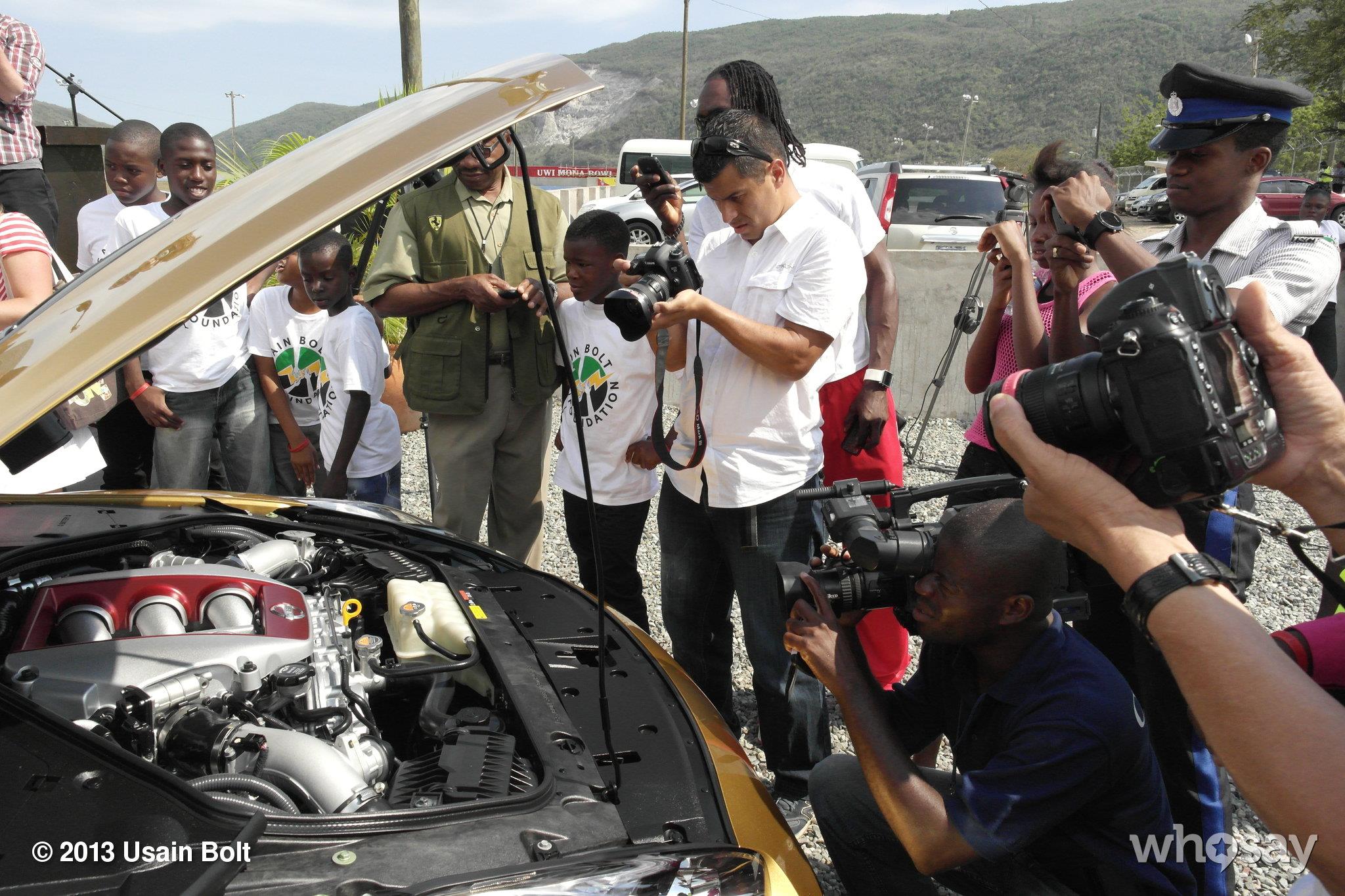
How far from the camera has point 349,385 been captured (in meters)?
3.62

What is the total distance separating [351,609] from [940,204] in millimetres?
12612

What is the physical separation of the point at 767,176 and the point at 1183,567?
5.89 feet

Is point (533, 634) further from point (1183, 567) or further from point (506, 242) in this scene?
point (506, 242)

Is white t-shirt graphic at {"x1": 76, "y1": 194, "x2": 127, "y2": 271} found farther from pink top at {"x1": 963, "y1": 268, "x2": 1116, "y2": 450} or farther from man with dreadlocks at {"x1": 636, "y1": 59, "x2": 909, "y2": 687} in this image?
pink top at {"x1": 963, "y1": 268, "x2": 1116, "y2": 450}

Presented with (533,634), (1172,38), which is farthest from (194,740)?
(1172,38)

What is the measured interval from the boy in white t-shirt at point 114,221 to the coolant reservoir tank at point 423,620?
265cm

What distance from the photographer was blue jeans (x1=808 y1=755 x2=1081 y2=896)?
1.89 meters

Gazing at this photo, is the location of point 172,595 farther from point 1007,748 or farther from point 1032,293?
point 1032,293

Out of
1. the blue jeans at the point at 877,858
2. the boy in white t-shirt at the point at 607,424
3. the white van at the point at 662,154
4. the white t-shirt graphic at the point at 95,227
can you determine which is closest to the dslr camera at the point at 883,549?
the blue jeans at the point at 877,858

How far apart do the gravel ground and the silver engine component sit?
1543 millimetres

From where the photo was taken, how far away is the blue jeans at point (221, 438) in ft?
13.4

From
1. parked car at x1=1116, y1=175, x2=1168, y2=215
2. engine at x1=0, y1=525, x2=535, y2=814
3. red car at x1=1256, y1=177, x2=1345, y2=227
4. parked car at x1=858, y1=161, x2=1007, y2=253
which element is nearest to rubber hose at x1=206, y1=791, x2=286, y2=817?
engine at x1=0, y1=525, x2=535, y2=814

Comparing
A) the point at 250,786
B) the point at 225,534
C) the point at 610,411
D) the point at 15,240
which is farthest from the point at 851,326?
the point at 15,240

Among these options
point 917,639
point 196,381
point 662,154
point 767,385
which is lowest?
point 917,639
